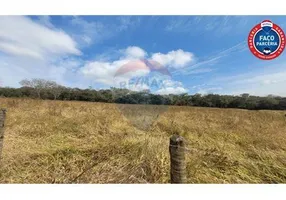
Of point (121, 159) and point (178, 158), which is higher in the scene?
point (178, 158)

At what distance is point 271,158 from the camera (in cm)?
487

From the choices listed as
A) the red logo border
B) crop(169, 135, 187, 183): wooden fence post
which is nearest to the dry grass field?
crop(169, 135, 187, 183): wooden fence post

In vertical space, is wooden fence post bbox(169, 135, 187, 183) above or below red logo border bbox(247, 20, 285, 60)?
below

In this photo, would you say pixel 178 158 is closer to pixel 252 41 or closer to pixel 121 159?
pixel 121 159

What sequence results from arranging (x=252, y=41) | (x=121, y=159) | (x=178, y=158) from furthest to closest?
1. (x=252, y=41)
2. (x=121, y=159)
3. (x=178, y=158)

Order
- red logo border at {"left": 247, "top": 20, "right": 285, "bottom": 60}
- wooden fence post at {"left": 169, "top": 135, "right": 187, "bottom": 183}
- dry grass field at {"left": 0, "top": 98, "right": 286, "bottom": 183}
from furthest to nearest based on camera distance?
1. red logo border at {"left": 247, "top": 20, "right": 285, "bottom": 60}
2. dry grass field at {"left": 0, "top": 98, "right": 286, "bottom": 183}
3. wooden fence post at {"left": 169, "top": 135, "right": 187, "bottom": 183}

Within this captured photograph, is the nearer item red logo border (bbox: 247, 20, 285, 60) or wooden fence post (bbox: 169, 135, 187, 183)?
wooden fence post (bbox: 169, 135, 187, 183)

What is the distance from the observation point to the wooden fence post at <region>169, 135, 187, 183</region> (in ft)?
9.09

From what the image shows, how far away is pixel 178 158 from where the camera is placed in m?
2.81

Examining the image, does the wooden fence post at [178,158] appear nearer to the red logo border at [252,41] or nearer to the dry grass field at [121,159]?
the dry grass field at [121,159]

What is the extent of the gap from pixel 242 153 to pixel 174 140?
3.37m

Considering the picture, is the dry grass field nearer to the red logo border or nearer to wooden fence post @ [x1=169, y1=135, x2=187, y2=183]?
wooden fence post @ [x1=169, y1=135, x2=187, y2=183]

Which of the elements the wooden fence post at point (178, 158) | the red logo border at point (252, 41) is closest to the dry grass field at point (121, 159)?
the wooden fence post at point (178, 158)

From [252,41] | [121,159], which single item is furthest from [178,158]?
[252,41]
